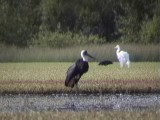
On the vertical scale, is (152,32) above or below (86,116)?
below

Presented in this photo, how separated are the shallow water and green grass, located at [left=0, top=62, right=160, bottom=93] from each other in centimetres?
23

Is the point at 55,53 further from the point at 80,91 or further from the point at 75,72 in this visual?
the point at 80,91

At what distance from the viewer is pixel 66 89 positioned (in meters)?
8.42

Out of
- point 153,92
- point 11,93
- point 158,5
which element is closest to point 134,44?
point 158,5

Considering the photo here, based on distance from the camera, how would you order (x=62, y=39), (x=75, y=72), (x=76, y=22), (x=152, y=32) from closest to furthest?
(x=75, y=72) → (x=62, y=39) → (x=152, y=32) → (x=76, y=22)

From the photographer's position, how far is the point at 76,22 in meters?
11.9

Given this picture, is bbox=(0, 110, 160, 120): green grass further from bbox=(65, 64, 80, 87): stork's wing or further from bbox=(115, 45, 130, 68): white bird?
bbox=(115, 45, 130, 68): white bird

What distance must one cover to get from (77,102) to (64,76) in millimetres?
1546

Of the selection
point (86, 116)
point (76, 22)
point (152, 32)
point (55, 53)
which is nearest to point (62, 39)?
point (55, 53)

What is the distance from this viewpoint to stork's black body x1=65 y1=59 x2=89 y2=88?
8.61 m

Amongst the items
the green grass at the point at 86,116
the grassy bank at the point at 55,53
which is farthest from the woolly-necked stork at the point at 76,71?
the green grass at the point at 86,116

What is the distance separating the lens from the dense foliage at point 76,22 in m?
10.9

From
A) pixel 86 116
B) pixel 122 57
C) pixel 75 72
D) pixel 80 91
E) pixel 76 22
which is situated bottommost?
pixel 122 57

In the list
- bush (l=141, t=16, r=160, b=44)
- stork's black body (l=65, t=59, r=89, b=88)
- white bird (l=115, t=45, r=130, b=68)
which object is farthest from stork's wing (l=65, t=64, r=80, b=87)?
bush (l=141, t=16, r=160, b=44)
